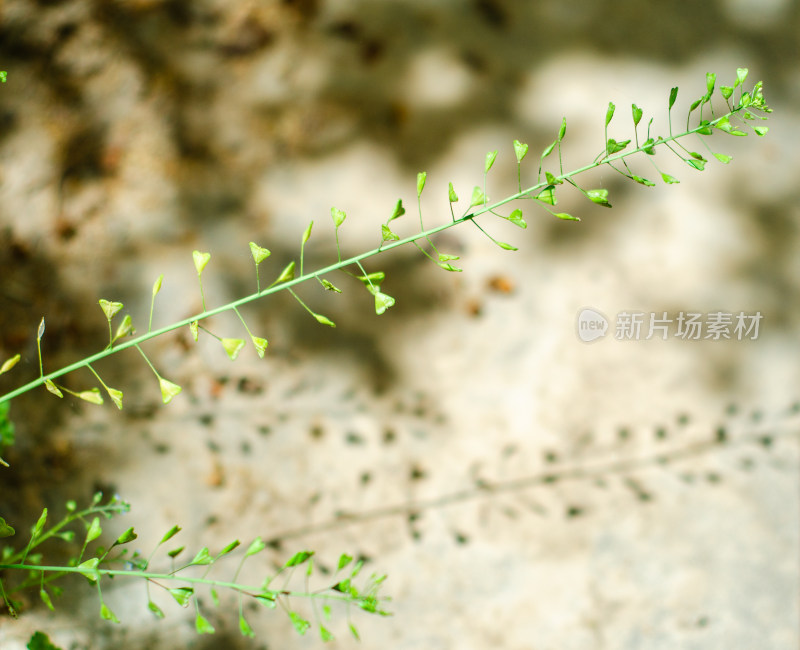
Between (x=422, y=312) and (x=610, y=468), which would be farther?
(x=422, y=312)

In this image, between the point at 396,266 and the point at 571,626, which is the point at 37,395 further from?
the point at 571,626

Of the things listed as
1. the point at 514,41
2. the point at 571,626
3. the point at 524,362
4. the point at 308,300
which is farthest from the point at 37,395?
the point at 514,41

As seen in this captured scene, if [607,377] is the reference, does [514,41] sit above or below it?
above

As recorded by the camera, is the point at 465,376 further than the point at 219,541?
Yes

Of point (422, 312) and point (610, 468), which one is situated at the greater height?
point (422, 312)

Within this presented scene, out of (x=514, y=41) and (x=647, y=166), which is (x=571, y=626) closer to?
(x=647, y=166)

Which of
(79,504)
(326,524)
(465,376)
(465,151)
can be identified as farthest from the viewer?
(465,151)

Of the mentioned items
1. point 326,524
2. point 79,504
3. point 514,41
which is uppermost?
point 514,41

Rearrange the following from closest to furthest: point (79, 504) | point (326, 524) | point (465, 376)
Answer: point (79, 504)
point (326, 524)
point (465, 376)
